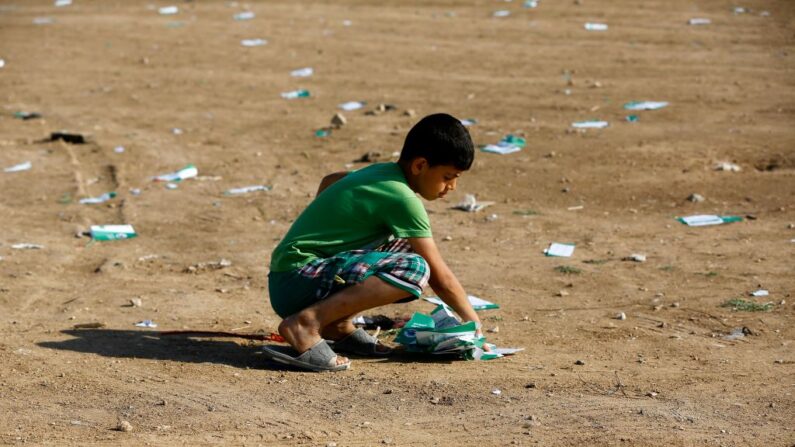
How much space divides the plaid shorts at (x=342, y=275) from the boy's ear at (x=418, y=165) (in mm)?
369

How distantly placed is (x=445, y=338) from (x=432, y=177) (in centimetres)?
74

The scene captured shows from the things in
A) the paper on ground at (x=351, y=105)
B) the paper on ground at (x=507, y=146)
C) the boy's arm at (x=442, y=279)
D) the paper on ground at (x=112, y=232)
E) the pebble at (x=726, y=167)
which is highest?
the boy's arm at (x=442, y=279)

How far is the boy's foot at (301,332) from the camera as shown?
5.10m

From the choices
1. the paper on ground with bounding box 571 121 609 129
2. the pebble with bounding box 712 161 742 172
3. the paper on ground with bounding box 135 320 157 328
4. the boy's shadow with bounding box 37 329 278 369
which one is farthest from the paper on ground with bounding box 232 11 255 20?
the boy's shadow with bounding box 37 329 278 369

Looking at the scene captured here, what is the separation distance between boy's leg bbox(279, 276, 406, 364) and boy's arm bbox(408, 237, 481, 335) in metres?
0.18

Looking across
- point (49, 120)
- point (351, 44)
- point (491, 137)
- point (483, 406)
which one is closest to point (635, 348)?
point (483, 406)

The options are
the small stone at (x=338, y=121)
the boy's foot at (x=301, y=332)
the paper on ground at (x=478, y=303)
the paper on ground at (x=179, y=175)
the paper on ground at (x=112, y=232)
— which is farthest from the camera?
the small stone at (x=338, y=121)

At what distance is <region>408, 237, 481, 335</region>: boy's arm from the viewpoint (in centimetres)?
508

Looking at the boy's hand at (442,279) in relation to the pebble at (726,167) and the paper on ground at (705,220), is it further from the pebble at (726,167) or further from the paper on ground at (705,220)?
the pebble at (726,167)

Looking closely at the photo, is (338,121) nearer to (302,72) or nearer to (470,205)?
(302,72)

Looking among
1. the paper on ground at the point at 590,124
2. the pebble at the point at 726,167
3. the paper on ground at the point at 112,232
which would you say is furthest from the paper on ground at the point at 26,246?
the pebble at the point at 726,167

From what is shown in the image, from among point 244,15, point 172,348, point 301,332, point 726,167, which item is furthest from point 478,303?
point 244,15

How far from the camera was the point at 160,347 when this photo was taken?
5.58 meters

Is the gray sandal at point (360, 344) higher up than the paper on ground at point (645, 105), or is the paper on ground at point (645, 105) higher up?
the gray sandal at point (360, 344)
